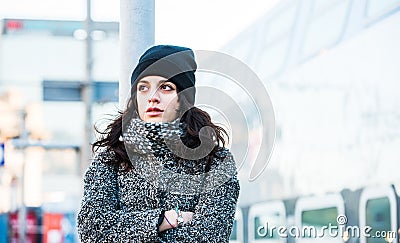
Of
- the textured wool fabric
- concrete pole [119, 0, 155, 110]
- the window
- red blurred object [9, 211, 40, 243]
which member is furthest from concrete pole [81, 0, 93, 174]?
red blurred object [9, 211, 40, 243]

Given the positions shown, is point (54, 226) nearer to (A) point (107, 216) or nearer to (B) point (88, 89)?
(B) point (88, 89)

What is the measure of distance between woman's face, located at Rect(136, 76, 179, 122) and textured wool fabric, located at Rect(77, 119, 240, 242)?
3 cm

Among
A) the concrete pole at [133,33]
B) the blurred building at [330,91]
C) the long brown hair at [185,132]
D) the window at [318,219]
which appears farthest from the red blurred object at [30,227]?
the long brown hair at [185,132]

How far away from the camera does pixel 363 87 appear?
4.72 m

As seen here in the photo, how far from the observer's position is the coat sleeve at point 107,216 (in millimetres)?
2287

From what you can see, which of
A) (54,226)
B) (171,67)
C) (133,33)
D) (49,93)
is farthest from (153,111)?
(54,226)

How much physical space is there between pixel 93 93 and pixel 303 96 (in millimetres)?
5277

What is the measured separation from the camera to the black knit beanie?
2.42 m

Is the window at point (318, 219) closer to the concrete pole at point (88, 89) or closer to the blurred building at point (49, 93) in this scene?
the blurred building at point (49, 93)

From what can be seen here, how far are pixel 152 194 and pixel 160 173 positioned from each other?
59 mm

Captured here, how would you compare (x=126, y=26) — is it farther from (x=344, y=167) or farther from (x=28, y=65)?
(x=28, y=65)

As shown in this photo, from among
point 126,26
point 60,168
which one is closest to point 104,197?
point 126,26

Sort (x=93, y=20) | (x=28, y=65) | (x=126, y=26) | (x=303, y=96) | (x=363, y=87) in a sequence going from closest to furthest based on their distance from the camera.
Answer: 1. (x=126, y=26)
2. (x=363, y=87)
3. (x=303, y=96)
4. (x=93, y=20)
5. (x=28, y=65)

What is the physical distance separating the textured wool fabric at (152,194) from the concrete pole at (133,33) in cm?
74
